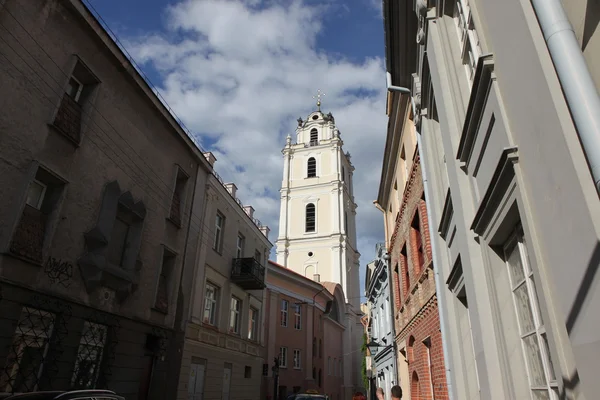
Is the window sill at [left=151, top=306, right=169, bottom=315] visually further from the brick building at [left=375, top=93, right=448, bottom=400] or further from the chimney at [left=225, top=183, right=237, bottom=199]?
the chimney at [left=225, top=183, right=237, bottom=199]

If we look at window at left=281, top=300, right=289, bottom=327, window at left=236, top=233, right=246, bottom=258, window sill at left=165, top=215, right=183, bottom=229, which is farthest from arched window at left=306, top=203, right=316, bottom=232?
window sill at left=165, top=215, right=183, bottom=229

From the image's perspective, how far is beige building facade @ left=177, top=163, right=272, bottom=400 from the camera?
17.4 meters

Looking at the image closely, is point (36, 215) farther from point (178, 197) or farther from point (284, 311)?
point (284, 311)

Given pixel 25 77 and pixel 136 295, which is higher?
pixel 25 77

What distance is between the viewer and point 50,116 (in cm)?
1082

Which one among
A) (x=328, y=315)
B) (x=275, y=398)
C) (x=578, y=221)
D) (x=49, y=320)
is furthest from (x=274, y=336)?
(x=578, y=221)

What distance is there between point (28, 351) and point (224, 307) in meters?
10.7

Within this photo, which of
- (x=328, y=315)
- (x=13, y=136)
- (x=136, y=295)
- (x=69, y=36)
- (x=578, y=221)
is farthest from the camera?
(x=328, y=315)

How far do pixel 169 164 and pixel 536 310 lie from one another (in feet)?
48.5

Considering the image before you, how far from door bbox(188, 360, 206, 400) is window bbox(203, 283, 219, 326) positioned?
6.04 ft

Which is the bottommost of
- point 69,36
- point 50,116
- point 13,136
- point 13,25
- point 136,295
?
point 136,295

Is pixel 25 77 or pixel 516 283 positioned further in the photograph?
pixel 25 77

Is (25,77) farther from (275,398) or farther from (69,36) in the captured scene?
(275,398)

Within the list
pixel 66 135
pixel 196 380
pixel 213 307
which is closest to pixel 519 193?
pixel 66 135
